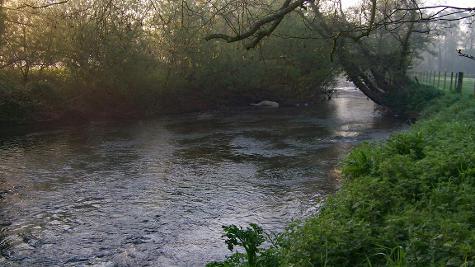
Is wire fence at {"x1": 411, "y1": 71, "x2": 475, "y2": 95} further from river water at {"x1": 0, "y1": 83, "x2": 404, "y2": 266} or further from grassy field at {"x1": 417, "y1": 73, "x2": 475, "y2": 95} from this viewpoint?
river water at {"x1": 0, "y1": 83, "x2": 404, "y2": 266}

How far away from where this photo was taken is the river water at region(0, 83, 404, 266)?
762cm

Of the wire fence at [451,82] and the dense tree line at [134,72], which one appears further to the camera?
the dense tree line at [134,72]

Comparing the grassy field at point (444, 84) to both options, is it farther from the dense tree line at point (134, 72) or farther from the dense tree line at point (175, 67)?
the dense tree line at point (134, 72)

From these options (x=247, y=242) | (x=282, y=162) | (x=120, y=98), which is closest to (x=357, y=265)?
(x=247, y=242)

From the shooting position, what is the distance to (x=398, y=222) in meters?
5.40

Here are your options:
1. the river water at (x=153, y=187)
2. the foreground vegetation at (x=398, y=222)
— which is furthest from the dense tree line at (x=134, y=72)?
the foreground vegetation at (x=398, y=222)

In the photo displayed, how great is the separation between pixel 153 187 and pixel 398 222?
7.02 meters

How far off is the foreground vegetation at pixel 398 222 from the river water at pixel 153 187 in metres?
→ 1.91

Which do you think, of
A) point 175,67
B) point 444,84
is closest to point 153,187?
point 175,67

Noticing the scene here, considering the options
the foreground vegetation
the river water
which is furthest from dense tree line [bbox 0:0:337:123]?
the foreground vegetation

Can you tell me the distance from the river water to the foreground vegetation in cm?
191

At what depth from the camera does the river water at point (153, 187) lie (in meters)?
7.62

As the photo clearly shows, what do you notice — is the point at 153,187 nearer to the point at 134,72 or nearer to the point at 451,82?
the point at 134,72

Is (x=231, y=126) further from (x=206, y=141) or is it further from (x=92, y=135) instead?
(x=92, y=135)
